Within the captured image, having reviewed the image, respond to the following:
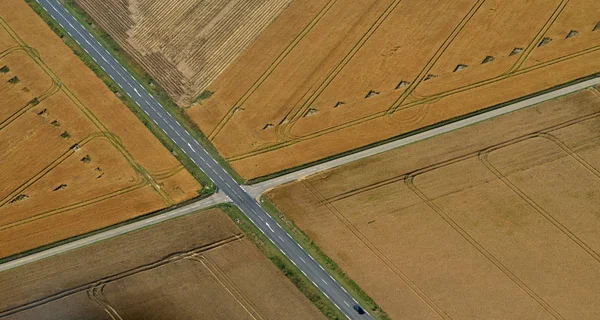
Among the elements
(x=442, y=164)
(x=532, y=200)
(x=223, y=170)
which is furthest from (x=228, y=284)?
(x=532, y=200)

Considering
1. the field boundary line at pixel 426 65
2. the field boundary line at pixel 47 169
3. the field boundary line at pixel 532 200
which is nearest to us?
the field boundary line at pixel 532 200

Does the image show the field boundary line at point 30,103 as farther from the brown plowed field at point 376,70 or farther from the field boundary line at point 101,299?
the field boundary line at point 101,299

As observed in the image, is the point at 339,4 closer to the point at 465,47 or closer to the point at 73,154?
the point at 465,47

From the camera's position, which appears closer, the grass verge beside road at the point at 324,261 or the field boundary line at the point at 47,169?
the grass verge beside road at the point at 324,261

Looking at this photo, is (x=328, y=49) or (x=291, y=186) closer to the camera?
(x=291, y=186)

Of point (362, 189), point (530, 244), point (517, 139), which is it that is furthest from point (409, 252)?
point (517, 139)

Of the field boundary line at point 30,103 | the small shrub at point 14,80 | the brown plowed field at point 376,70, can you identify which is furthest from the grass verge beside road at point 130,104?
the small shrub at point 14,80
